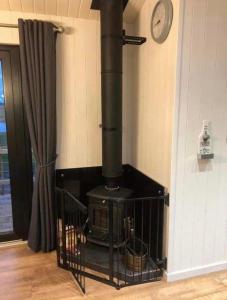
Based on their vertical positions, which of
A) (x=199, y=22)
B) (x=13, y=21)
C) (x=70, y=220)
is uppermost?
(x=13, y=21)

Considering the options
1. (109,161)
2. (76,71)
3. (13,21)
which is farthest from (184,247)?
(13,21)

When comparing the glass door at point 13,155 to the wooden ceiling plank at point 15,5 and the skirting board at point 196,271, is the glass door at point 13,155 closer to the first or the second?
the wooden ceiling plank at point 15,5

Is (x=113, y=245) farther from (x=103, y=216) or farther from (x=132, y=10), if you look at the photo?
(x=132, y=10)

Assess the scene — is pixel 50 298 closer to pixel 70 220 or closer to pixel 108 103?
pixel 70 220

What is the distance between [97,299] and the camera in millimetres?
1935

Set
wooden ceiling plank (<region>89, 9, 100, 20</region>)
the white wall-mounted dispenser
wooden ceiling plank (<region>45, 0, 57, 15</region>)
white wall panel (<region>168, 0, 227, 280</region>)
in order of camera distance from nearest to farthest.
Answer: white wall panel (<region>168, 0, 227, 280</region>), the white wall-mounted dispenser, wooden ceiling plank (<region>45, 0, 57, 15</region>), wooden ceiling plank (<region>89, 9, 100, 20</region>)

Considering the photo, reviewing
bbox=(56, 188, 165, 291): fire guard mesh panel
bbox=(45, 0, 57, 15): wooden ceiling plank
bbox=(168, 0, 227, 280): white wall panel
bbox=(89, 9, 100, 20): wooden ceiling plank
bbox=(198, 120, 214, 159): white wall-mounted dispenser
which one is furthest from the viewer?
bbox=(89, 9, 100, 20): wooden ceiling plank

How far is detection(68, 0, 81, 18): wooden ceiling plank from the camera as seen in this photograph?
224 centimetres

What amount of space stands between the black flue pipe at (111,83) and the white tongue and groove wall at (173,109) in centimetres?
29

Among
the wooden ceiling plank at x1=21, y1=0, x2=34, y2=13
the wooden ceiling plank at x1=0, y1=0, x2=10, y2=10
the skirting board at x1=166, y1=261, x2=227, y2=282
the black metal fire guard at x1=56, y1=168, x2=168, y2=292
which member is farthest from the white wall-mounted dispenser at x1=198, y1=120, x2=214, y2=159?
the wooden ceiling plank at x1=0, y1=0, x2=10, y2=10

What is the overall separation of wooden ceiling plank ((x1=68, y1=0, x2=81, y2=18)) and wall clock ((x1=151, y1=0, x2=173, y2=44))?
2.27ft

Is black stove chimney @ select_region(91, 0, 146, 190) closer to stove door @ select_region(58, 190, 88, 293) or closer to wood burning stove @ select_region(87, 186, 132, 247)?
wood burning stove @ select_region(87, 186, 132, 247)

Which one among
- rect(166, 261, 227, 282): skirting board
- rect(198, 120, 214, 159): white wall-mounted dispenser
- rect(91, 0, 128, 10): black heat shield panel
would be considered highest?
rect(91, 0, 128, 10): black heat shield panel

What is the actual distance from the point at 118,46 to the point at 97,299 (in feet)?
6.69
